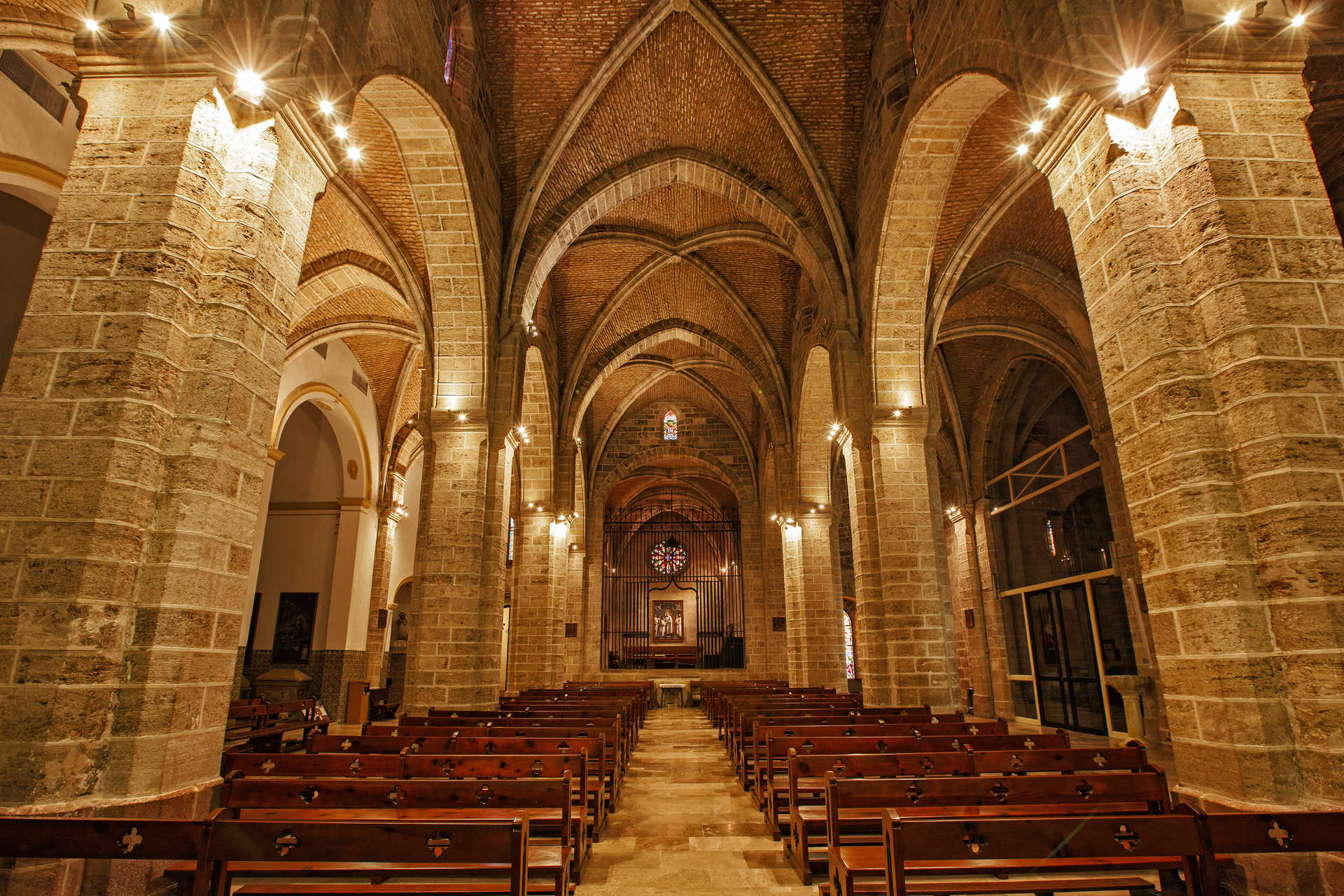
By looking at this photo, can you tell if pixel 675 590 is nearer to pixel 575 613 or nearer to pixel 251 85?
pixel 575 613

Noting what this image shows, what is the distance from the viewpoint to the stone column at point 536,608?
50.2ft

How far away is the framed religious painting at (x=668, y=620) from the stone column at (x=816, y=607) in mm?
13958

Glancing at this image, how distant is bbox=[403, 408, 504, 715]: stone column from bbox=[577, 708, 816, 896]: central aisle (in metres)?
2.43

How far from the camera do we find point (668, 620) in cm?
2978

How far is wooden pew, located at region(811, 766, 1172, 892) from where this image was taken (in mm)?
3217

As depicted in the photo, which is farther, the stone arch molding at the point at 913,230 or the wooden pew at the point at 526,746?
the stone arch molding at the point at 913,230

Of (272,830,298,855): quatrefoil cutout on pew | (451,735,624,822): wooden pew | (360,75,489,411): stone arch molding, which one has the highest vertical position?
(360,75,489,411): stone arch molding

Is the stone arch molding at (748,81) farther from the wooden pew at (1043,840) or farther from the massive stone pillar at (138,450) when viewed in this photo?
the wooden pew at (1043,840)

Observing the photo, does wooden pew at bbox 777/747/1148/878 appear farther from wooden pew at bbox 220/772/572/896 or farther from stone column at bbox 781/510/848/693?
stone column at bbox 781/510/848/693

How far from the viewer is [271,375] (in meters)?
4.12

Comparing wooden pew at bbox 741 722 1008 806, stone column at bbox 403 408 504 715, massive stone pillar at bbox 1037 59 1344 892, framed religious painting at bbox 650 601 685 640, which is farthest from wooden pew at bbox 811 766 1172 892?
framed religious painting at bbox 650 601 685 640

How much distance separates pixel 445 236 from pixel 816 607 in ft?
33.9

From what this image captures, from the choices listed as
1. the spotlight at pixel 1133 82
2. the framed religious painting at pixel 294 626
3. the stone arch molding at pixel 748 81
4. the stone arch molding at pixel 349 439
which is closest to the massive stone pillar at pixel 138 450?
the spotlight at pixel 1133 82

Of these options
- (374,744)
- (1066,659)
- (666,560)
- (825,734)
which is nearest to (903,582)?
(825,734)
